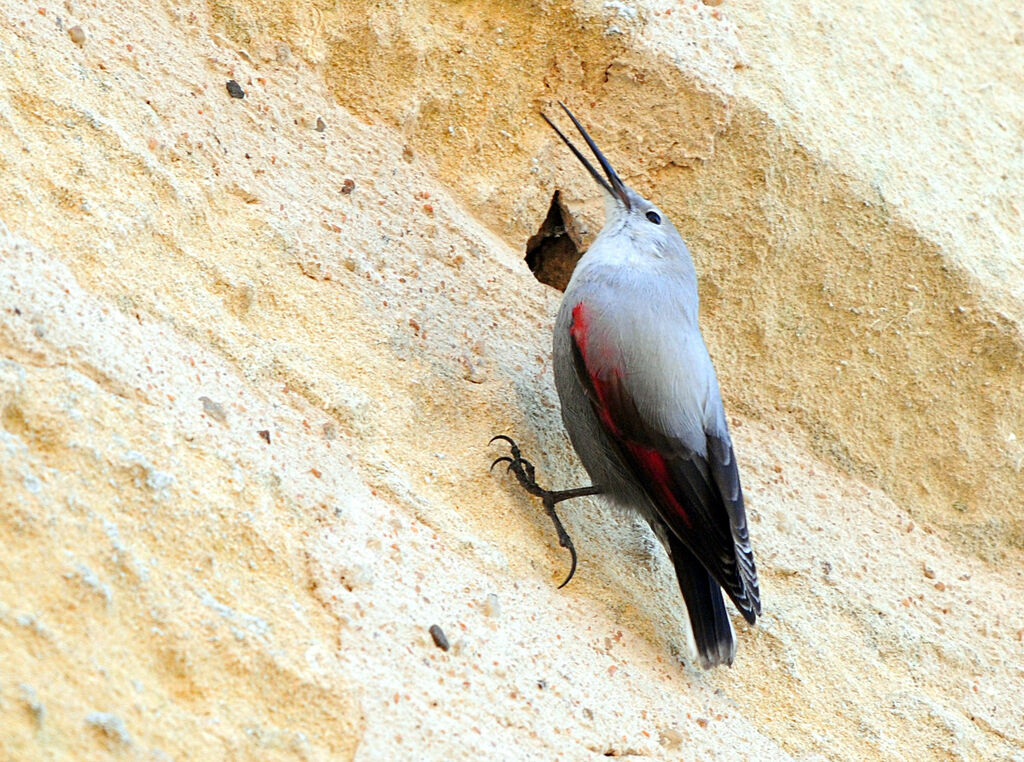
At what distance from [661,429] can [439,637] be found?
880 mm

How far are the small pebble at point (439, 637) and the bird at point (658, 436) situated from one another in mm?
519

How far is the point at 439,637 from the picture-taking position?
231 centimetres

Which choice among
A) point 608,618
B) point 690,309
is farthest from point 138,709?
point 690,309

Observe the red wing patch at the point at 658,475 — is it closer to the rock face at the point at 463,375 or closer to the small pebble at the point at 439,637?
the rock face at the point at 463,375

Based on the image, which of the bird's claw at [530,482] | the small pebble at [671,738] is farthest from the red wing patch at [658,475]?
the small pebble at [671,738]

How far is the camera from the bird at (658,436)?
2.83 meters

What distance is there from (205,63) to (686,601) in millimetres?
1892

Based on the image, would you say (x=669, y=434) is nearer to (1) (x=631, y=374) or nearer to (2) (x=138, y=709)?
(1) (x=631, y=374)

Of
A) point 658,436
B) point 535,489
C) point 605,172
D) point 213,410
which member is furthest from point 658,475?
point 213,410

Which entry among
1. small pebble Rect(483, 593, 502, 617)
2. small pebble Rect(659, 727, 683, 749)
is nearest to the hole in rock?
small pebble Rect(483, 593, 502, 617)

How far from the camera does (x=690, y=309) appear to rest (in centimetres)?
318

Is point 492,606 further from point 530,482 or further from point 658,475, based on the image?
point 658,475

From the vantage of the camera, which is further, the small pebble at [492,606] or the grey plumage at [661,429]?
the grey plumage at [661,429]

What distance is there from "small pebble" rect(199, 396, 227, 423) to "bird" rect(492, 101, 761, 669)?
771 mm
